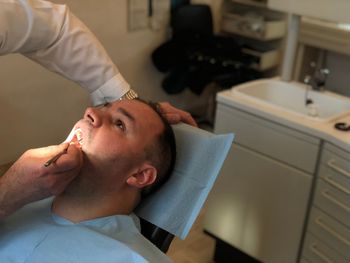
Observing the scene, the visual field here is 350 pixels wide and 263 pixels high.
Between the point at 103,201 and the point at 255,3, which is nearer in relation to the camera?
the point at 103,201

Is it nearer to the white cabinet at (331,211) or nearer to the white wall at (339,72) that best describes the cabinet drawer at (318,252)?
the white cabinet at (331,211)

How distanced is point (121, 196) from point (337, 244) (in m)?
0.91

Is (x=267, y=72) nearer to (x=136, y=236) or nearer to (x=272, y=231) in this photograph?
(x=272, y=231)

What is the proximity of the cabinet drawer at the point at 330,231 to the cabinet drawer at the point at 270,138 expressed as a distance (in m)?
0.18

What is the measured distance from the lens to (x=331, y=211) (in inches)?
67.5

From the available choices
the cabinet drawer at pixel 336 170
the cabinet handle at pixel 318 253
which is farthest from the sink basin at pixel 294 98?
the cabinet handle at pixel 318 253

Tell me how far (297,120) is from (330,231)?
1.43ft

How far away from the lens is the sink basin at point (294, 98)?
6.41 feet

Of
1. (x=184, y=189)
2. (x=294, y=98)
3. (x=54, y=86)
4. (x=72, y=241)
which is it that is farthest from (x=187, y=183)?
(x=54, y=86)

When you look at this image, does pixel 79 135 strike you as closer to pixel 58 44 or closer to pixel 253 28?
pixel 58 44

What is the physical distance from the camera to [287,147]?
5.87 feet

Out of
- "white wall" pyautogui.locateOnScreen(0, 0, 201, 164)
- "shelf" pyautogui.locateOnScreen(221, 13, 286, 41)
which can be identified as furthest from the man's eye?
"shelf" pyautogui.locateOnScreen(221, 13, 286, 41)

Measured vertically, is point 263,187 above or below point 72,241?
below

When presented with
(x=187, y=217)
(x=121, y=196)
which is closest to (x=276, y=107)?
(x=187, y=217)
